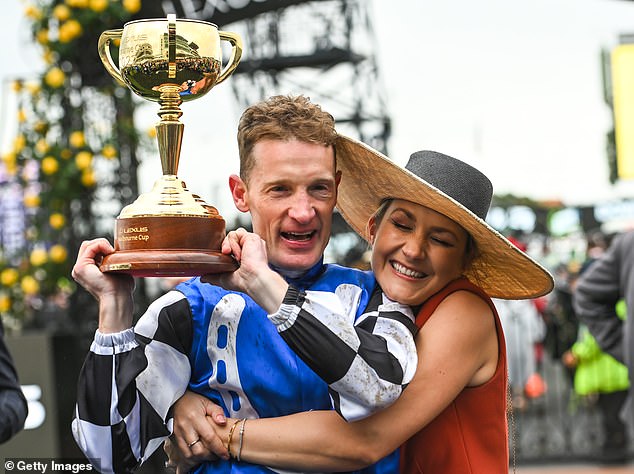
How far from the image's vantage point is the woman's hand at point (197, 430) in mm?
2340

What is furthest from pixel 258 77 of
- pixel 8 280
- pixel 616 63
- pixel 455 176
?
pixel 455 176

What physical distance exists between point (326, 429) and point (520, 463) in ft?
24.8

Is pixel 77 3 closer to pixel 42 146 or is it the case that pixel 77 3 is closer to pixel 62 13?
pixel 62 13

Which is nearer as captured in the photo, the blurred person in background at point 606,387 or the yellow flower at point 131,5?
the yellow flower at point 131,5

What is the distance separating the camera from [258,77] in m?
8.96

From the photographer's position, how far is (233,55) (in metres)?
2.46

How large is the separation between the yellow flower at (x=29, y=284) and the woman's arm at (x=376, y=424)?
3820 millimetres

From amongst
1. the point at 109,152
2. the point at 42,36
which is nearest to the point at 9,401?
the point at 109,152

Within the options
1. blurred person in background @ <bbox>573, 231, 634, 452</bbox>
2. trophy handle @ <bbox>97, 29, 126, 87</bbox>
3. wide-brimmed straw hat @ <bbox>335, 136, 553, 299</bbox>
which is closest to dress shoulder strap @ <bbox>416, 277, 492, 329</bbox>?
wide-brimmed straw hat @ <bbox>335, 136, 553, 299</bbox>

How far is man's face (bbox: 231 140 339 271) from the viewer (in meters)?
2.37

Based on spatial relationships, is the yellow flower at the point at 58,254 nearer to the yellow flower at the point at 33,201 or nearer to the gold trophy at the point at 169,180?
the yellow flower at the point at 33,201

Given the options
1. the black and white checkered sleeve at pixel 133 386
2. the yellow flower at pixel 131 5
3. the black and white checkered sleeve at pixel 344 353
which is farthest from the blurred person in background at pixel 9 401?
the yellow flower at pixel 131 5

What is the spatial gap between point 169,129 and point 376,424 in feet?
2.59

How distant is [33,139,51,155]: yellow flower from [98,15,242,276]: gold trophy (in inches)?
141
